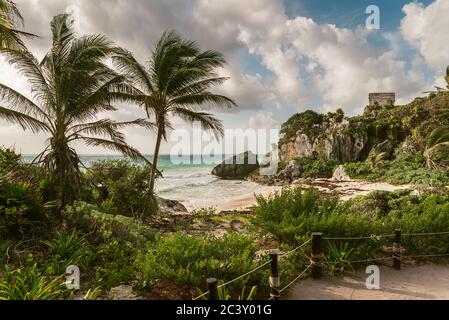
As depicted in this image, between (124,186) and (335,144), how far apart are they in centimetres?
3125

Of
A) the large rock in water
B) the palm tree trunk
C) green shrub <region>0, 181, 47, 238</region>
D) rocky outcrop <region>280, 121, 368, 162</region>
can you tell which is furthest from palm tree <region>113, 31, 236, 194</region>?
the large rock in water

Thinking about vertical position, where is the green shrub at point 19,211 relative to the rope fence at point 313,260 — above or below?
above

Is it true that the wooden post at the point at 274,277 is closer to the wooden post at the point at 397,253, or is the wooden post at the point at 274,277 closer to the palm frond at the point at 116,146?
the wooden post at the point at 397,253

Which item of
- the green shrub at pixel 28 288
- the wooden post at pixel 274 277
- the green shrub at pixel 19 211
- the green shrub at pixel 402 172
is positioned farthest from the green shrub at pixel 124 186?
the green shrub at pixel 402 172

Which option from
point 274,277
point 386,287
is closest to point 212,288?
point 274,277

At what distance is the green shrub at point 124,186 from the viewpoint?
13938 mm

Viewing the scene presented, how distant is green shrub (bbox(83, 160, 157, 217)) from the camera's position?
1394 centimetres

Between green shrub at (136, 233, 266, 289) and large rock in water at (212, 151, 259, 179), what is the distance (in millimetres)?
44114

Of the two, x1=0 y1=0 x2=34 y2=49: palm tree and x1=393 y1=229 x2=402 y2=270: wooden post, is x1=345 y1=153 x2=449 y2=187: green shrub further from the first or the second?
x1=0 y1=0 x2=34 y2=49: palm tree

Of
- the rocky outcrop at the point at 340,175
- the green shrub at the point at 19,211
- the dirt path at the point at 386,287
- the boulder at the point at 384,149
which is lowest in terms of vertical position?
the dirt path at the point at 386,287

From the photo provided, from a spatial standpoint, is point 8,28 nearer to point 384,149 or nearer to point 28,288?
point 28,288

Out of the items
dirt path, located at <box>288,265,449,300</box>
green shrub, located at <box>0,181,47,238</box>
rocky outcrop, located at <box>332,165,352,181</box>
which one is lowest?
dirt path, located at <box>288,265,449,300</box>

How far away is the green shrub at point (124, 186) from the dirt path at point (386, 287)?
9332mm
